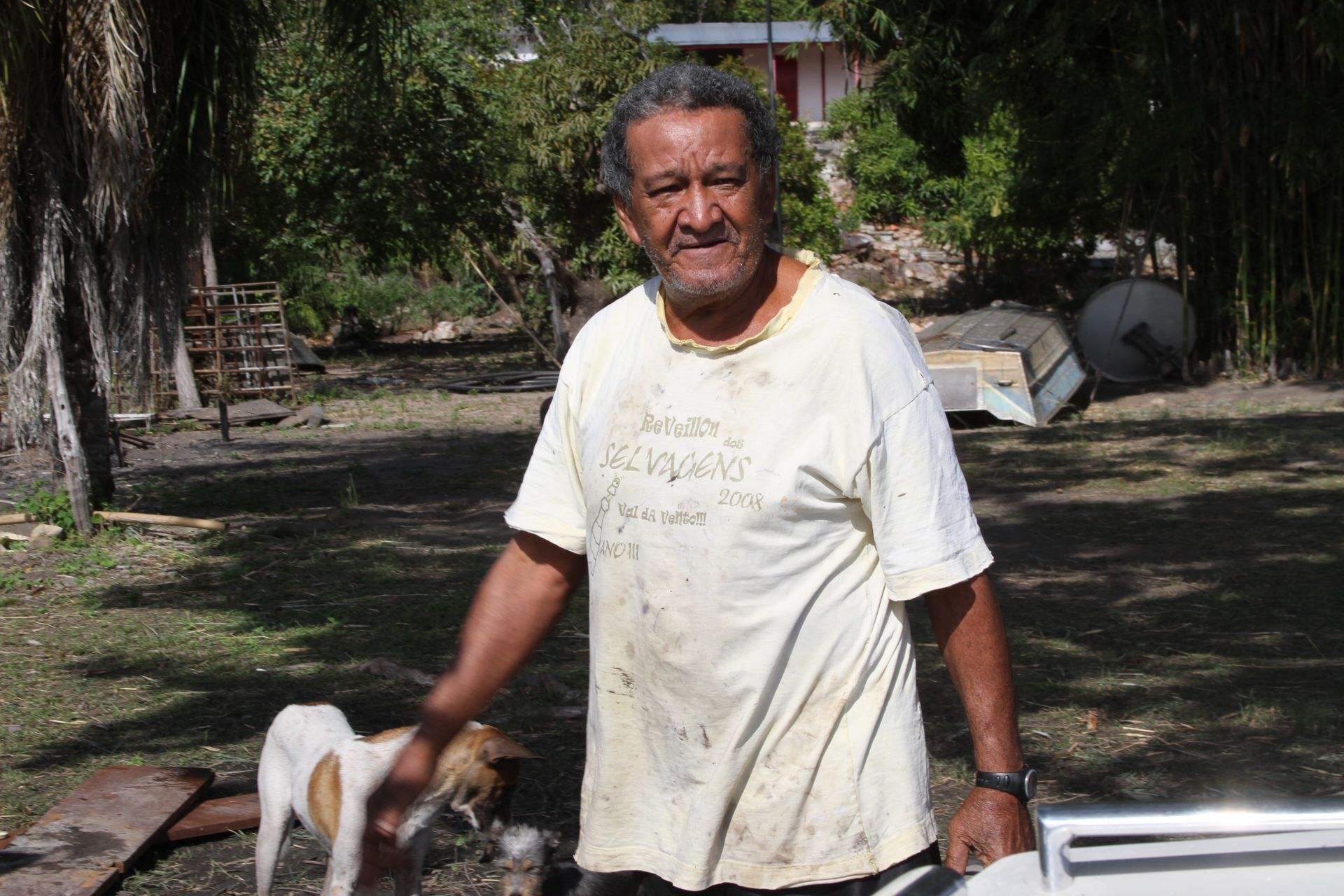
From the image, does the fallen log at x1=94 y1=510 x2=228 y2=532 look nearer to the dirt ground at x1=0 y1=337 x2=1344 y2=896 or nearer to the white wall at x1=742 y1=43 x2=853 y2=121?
the dirt ground at x1=0 y1=337 x2=1344 y2=896

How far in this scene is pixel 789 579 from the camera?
1.95m

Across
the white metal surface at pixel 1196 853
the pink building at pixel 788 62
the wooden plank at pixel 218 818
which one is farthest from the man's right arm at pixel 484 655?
the pink building at pixel 788 62

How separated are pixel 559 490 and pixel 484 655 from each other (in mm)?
312

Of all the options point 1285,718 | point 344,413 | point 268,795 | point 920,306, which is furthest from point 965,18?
point 268,795

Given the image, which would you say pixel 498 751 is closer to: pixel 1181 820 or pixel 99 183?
pixel 1181 820

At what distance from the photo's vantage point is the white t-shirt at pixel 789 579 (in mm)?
1942

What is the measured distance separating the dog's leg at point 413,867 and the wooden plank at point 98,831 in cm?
95

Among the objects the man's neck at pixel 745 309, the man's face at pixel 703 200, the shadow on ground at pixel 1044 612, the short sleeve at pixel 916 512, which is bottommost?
the shadow on ground at pixel 1044 612

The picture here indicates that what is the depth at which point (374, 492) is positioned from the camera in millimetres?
10289

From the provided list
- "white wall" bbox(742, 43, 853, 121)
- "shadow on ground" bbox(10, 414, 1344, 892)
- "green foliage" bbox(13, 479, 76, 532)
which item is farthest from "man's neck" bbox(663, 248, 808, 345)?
"white wall" bbox(742, 43, 853, 121)

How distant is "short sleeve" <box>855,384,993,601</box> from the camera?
1.91 metres

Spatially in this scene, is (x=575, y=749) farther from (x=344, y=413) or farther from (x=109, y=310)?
(x=344, y=413)

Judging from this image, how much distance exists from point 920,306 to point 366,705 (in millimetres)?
22435

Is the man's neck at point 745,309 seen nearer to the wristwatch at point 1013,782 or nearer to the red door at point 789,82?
the wristwatch at point 1013,782
